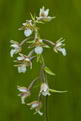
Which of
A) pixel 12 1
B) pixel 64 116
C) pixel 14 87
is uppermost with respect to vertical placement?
pixel 12 1

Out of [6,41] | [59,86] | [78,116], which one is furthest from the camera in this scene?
[6,41]

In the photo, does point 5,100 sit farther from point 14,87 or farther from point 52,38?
point 52,38

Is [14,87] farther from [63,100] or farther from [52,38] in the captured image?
[52,38]

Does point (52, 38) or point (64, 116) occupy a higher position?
point (52, 38)

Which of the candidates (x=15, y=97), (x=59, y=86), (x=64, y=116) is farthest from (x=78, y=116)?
(x=15, y=97)

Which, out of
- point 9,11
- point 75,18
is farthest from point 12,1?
point 75,18

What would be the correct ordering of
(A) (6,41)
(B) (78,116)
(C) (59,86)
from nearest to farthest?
(B) (78,116), (C) (59,86), (A) (6,41)

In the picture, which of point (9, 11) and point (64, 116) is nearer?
point (64, 116)
